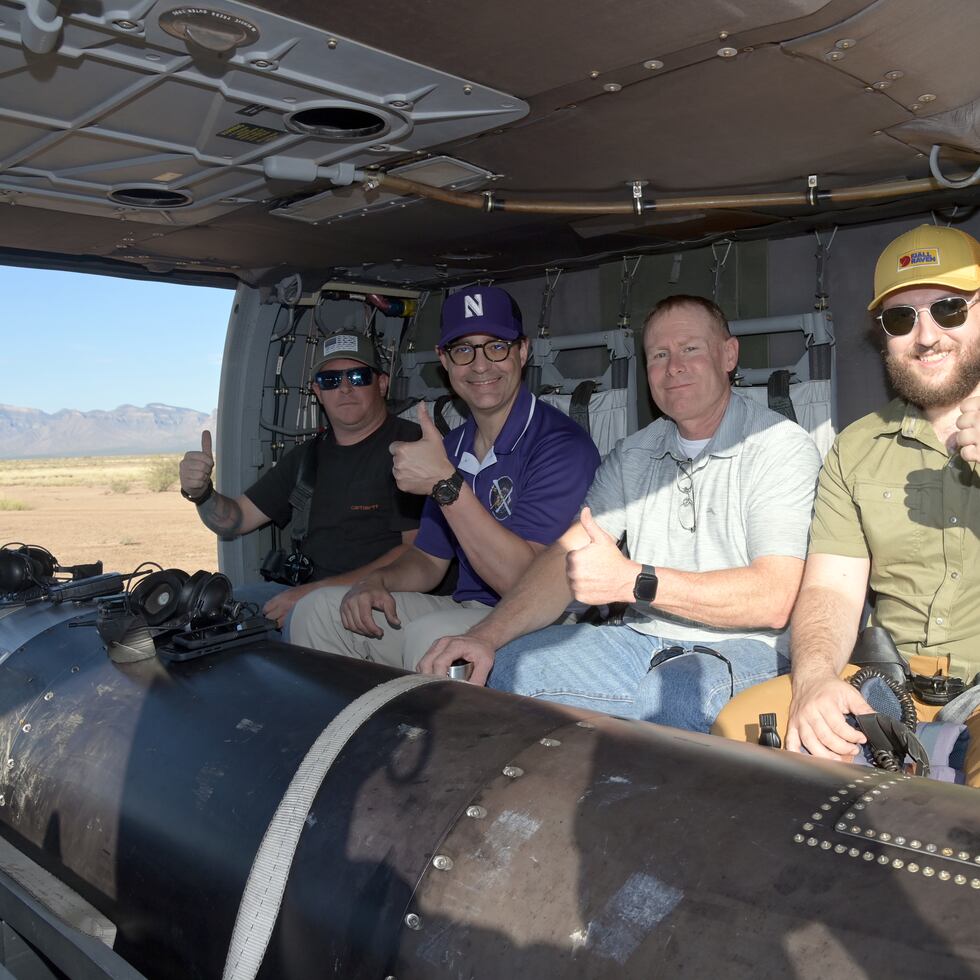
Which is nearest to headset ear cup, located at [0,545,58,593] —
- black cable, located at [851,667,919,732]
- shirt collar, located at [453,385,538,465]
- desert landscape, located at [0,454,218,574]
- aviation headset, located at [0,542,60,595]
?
aviation headset, located at [0,542,60,595]

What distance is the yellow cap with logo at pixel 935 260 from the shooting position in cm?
230

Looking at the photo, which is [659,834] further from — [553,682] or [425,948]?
[553,682]

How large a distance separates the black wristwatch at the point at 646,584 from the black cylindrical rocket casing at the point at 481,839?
72 centimetres

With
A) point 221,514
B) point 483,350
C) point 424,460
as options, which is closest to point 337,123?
point 424,460

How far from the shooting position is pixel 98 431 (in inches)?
3760

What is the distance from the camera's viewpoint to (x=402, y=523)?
4023mm

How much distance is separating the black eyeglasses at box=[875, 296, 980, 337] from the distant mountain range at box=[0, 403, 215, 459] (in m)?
84.6

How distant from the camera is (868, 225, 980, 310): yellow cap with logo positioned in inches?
90.5

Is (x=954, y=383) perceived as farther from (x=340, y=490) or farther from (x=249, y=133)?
(x=340, y=490)

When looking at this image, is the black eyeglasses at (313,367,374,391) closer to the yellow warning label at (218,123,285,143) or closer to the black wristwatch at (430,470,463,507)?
the black wristwatch at (430,470,463,507)

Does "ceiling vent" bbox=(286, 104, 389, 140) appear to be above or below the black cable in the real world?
above

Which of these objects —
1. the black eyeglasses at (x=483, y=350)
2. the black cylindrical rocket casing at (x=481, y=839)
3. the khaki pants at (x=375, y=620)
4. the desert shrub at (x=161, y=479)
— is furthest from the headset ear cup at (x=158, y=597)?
the desert shrub at (x=161, y=479)

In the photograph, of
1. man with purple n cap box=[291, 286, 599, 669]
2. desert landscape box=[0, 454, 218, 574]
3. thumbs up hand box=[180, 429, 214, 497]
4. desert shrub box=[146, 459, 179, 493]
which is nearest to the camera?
man with purple n cap box=[291, 286, 599, 669]

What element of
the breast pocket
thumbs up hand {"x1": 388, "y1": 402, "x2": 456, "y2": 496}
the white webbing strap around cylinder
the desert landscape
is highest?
thumbs up hand {"x1": 388, "y1": 402, "x2": 456, "y2": 496}
